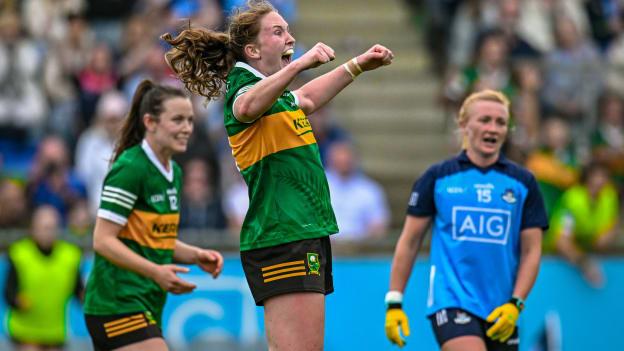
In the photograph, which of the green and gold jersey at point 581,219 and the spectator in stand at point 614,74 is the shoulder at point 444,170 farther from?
the spectator in stand at point 614,74

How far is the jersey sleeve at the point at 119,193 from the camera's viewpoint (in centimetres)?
773

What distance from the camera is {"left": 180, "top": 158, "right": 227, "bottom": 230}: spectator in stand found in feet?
43.1

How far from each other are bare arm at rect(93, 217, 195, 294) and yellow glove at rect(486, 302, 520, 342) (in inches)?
68.9

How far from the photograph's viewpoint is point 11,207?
13.3 m

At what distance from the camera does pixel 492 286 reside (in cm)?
774

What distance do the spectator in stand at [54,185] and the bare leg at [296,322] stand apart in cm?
734

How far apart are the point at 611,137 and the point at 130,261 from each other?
7.69 m

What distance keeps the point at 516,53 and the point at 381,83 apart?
2.23m

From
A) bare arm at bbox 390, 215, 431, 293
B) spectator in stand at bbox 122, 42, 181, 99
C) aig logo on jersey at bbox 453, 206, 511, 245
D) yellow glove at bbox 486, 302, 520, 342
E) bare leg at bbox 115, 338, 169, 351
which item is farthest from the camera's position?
spectator in stand at bbox 122, 42, 181, 99

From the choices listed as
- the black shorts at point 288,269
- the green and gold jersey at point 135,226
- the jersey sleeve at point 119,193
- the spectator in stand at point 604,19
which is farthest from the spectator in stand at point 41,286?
the spectator in stand at point 604,19

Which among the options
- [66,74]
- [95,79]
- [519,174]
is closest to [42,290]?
[95,79]

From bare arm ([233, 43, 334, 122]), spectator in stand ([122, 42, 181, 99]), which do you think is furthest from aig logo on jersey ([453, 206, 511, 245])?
spectator in stand ([122, 42, 181, 99])

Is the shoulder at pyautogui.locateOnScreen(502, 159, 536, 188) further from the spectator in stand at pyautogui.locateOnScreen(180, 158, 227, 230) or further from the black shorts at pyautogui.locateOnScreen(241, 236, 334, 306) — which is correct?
the spectator in stand at pyautogui.locateOnScreen(180, 158, 227, 230)

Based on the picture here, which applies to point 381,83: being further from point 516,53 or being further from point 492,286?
point 492,286
